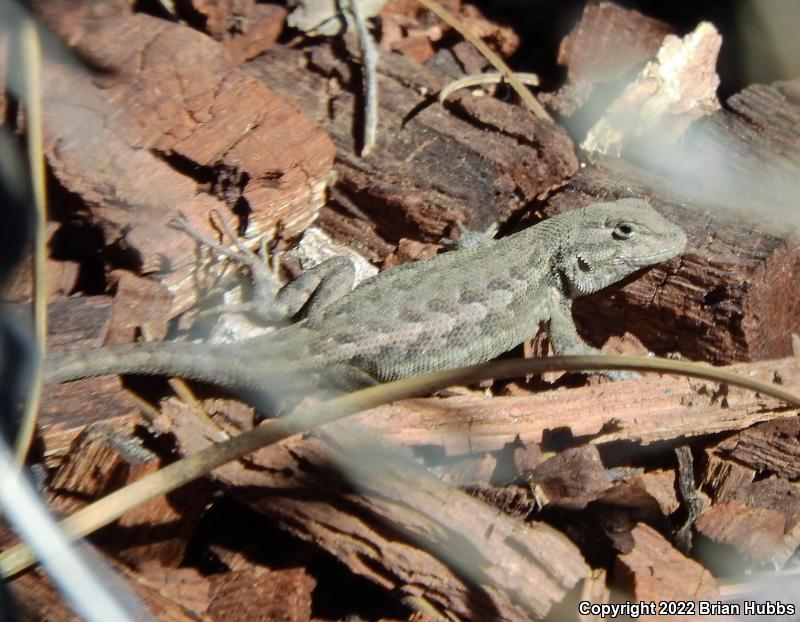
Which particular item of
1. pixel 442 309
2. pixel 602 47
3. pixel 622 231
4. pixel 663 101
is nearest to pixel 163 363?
pixel 442 309

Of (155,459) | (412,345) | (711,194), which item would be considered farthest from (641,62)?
(155,459)

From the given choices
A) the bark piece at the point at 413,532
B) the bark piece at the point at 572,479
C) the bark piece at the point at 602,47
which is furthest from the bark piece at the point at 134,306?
the bark piece at the point at 602,47

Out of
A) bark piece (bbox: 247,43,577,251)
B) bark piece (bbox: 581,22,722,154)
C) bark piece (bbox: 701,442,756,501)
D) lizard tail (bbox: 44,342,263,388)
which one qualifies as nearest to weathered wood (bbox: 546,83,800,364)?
bark piece (bbox: 581,22,722,154)

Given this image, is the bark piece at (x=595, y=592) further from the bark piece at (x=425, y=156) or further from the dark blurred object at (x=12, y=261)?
the dark blurred object at (x=12, y=261)

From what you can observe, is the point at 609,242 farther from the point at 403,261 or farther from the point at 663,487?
the point at 663,487

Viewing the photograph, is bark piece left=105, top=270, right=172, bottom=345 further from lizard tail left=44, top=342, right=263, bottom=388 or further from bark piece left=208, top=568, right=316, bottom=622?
bark piece left=208, top=568, right=316, bottom=622

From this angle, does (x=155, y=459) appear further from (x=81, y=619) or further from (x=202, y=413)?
(x=81, y=619)
